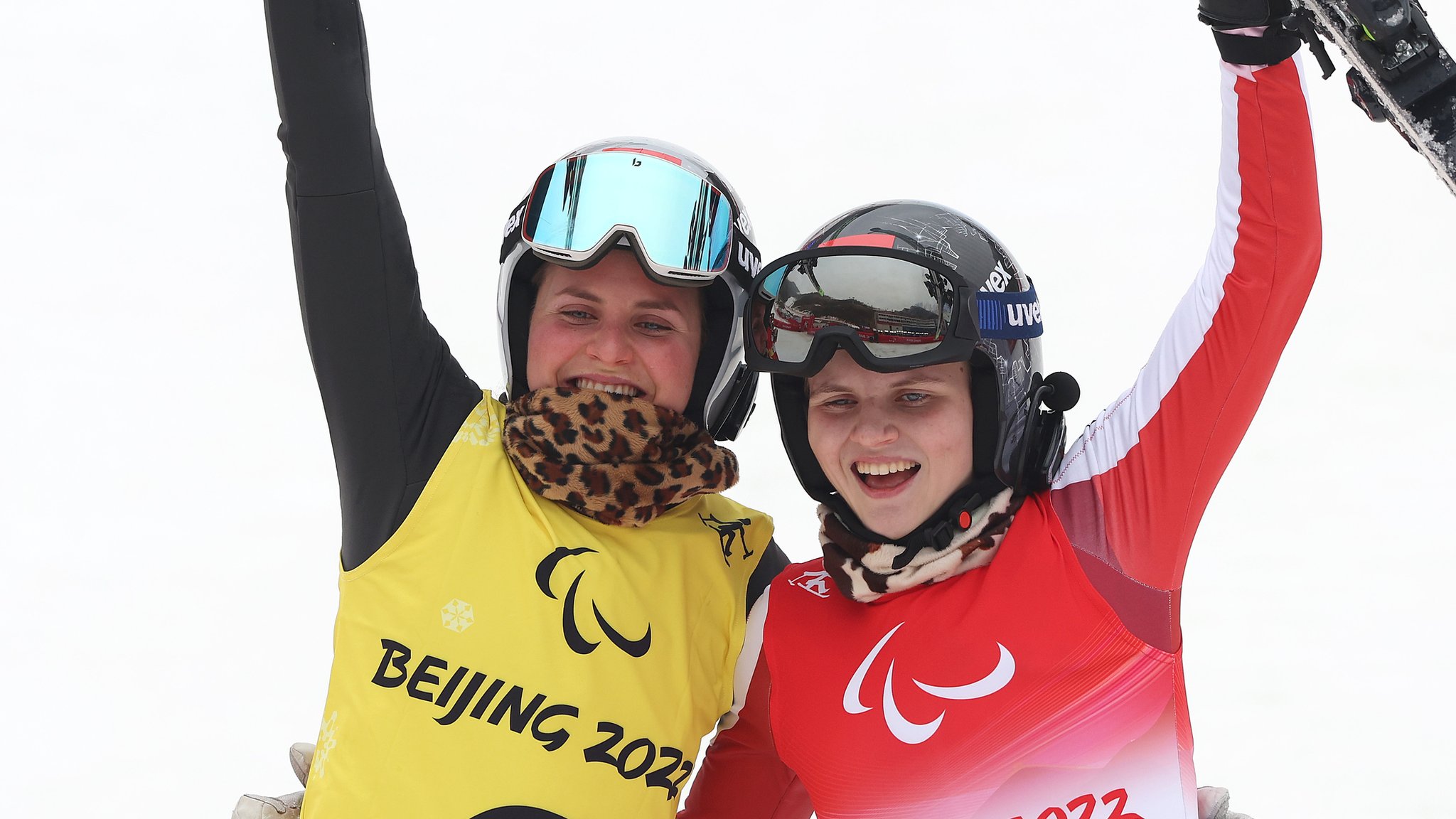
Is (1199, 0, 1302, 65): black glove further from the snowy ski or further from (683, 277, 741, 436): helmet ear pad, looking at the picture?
(683, 277, 741, 436): helmet ear pad

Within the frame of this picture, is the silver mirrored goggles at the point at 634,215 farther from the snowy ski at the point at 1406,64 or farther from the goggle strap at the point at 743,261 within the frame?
the snowy ski at the point at 1406,64

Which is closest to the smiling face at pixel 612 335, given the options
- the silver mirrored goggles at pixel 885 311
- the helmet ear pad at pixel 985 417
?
the silver mirrored goggles at pixel 885 311

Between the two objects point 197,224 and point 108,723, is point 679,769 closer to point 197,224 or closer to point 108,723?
point 108,723

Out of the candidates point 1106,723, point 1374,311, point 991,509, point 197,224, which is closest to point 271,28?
point 991,509

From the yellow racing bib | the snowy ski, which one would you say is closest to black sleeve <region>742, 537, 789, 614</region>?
the yellow racing bib

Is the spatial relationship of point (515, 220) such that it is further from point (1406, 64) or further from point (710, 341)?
point (1406, 64)

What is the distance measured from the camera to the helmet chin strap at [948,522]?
2.66 meters

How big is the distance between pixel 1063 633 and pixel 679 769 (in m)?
0.87

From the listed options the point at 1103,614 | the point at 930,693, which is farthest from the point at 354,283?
the point at 1103,614

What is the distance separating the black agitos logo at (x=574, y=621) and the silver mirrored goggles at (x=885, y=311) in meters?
0.62

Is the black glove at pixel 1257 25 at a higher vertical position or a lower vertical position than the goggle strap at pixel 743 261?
higher

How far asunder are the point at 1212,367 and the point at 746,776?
153 cm

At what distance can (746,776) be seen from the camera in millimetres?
3268

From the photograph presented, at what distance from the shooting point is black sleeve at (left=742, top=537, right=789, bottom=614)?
3.09 meters
